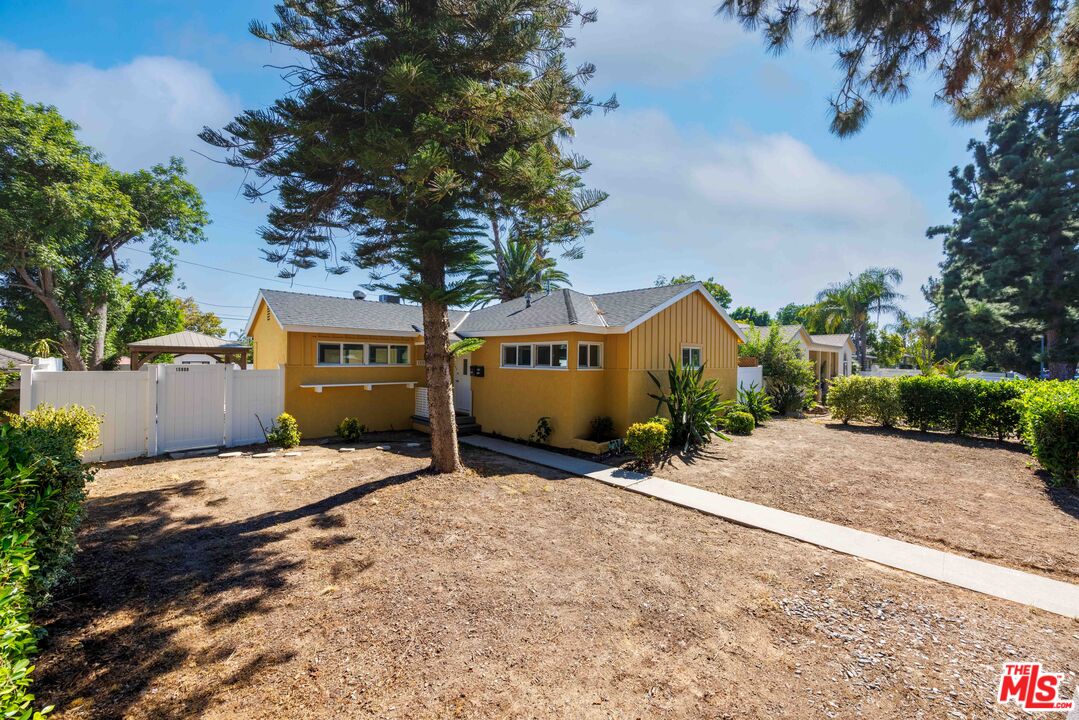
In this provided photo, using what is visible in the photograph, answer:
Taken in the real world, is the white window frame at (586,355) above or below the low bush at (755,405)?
above

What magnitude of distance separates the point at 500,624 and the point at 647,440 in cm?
596

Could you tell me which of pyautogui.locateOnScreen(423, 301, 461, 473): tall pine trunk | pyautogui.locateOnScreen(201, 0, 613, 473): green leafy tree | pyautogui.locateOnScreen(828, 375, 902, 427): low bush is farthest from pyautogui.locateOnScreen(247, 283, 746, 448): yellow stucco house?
pyautogui.locateOnScreen(828, 375, 902, 427): low bush

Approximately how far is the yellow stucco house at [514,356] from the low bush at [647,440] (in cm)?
148

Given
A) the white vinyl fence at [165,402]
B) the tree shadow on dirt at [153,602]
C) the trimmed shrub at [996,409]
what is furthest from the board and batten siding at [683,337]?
the white vinyl fence at [165,402]

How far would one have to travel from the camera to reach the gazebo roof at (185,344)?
14.1m

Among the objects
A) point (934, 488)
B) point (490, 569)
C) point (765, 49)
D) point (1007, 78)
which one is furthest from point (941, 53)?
point (490, 569)

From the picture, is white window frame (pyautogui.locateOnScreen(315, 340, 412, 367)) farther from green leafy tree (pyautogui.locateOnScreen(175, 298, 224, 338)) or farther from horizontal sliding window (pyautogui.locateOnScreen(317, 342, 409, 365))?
green leafy tree (pyautogui.locateOnScreen(175, 298, 224, 338))

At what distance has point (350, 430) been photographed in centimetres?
1130

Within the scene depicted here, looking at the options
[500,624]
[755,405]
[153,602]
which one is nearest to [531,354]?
[500,624]

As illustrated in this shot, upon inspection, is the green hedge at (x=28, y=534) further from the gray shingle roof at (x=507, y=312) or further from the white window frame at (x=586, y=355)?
the white window frame at (x=586, y=355)

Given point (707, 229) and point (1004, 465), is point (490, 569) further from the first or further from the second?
point (707, 229)

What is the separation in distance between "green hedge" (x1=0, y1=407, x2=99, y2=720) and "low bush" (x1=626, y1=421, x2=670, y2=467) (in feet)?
26.6

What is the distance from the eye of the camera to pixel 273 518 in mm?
5906

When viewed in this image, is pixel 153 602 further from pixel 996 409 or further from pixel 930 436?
pixel 996 409
